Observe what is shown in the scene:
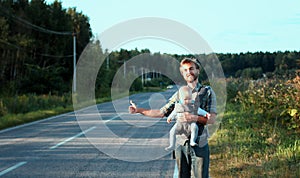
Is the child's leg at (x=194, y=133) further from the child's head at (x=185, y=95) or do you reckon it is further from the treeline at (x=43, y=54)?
the treeline at (x=43, y=54)

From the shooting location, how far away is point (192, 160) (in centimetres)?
463

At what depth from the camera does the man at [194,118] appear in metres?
4.26

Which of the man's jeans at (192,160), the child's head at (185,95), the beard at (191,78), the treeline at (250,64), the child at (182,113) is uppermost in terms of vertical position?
the treeline at (250,64)

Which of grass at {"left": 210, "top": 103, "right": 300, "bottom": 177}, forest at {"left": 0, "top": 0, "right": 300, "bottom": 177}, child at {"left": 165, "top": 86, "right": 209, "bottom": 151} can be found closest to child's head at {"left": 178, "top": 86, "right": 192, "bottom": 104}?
child at {"left": 165, "top": 86, "right": 209, "bottom": 151}

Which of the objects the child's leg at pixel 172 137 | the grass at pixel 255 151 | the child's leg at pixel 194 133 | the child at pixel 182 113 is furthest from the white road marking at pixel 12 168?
the child's leg at pixel 194 133

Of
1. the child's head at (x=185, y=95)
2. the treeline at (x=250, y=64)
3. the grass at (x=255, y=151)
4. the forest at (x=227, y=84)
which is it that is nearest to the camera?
the child's head at (x=185, y=95)

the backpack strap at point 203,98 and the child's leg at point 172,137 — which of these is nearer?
the backpack strap at point 203,98

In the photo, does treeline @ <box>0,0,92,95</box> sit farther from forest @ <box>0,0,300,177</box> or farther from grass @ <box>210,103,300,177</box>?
grass @ <box>210,103,300,177</box>

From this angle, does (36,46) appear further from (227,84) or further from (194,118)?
(194,118)

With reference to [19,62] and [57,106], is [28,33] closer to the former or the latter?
[19,62]

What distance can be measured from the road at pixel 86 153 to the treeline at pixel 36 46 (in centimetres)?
2381

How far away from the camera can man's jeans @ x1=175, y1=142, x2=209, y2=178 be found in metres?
4.54

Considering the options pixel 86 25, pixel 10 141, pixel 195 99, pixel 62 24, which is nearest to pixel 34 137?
pixel 10 141

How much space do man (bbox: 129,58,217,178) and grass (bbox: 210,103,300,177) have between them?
2.85 meters
